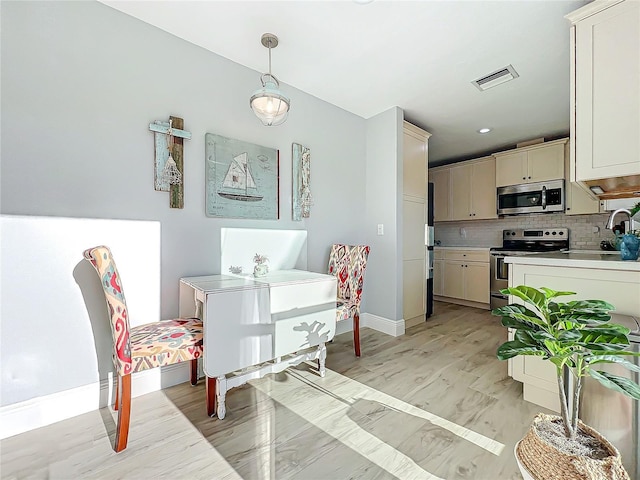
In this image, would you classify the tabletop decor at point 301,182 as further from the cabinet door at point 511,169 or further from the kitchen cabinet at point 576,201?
the kitchen cabinet at point 576,201

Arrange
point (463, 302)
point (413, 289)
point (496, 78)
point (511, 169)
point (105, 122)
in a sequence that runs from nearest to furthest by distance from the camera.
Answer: point (105, 122) → point (496, 78) → point (413, 289) → point (511, 169) → point (463, 302)

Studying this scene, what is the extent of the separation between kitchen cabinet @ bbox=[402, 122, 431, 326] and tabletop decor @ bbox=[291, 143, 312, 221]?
1.17 metres

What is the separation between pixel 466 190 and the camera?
474 cm

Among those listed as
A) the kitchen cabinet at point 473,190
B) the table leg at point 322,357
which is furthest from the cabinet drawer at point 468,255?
the table leg at point 322,357

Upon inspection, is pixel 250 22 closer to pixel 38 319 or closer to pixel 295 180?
pixel 295 180

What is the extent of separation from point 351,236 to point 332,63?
171 centimetres

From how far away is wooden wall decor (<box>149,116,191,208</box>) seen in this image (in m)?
1.93

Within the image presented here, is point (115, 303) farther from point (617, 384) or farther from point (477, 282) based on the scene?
point (477, 282)

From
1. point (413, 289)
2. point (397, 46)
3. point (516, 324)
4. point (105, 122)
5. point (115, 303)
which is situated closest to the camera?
point (516, 324)

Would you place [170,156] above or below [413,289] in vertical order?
above

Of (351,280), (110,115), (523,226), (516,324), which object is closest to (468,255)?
(523,226)

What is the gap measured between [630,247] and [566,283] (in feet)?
1.24

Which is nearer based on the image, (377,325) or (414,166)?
(377,325)

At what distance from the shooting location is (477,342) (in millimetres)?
2869
